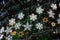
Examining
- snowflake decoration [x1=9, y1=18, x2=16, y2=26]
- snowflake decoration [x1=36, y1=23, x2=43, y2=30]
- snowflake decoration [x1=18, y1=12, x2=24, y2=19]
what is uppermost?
snowflake decoration [x1=18, y1=12, x2=24, y2=19]

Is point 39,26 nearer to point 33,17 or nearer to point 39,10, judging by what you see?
point 33,17

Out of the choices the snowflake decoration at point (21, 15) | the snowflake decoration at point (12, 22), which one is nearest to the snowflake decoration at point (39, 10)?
the snowflake decoration at point (21, 15)

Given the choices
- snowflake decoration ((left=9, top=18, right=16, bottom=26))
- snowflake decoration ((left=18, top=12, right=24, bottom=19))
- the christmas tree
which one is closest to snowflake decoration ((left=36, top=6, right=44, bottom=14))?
the christmas tree

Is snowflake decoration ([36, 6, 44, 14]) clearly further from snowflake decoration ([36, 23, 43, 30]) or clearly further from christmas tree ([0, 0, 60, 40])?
snowflake decoration ([36, 23, 43, 30])

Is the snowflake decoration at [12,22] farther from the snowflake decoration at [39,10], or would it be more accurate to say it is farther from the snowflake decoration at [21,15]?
the snowflake decoration at [39,10]

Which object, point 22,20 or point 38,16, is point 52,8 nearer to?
point 38,16

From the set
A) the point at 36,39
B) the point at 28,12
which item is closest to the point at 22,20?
the point at 28,12

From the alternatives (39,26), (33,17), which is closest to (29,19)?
(33,17)

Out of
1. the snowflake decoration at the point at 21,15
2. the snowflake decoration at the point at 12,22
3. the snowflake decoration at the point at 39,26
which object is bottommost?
the snowflake decoration at the point at 39,26
